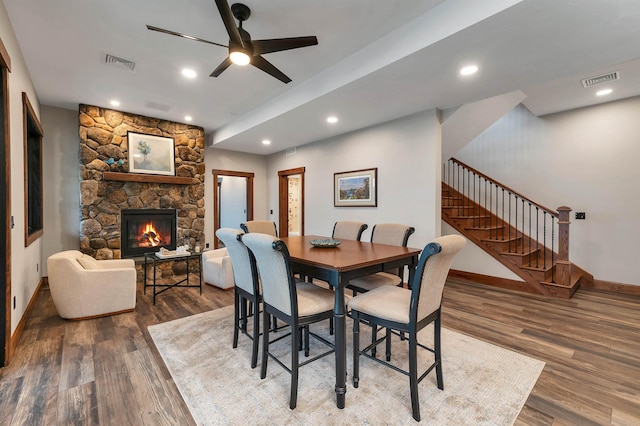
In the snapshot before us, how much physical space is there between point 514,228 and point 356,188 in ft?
9.47

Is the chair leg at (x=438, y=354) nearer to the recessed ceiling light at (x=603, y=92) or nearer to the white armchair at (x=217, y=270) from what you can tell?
the white armchair at (x=217, y=270)

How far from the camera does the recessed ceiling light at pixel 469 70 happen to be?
2.67 metres

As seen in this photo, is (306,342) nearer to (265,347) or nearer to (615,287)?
(265,347)

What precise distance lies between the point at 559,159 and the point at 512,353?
150 inches

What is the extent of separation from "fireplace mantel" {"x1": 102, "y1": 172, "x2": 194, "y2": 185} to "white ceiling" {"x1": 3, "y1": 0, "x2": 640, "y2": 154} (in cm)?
110

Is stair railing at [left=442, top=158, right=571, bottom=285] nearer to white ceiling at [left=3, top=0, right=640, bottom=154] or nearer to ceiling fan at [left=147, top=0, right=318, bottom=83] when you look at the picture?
white ceiling at [left=3, top=0, right=640, bottom=154]

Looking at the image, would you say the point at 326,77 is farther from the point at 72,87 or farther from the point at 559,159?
the point at 559,159

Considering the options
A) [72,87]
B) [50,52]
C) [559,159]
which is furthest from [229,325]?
[559,159]

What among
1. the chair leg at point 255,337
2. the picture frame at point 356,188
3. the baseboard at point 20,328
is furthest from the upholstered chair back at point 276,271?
the picture frame at point 356,188

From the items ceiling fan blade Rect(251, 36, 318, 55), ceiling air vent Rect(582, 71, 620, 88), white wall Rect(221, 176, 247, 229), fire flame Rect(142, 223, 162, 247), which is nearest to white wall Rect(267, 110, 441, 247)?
ceiling air vent Rect(582, 71, 620, 88)

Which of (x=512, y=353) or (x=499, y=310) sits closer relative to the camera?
(x=512, y=353)

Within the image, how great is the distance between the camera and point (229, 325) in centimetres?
287

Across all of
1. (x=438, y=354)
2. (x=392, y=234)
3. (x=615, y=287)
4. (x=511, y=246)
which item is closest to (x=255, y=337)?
(x=438, y=354)

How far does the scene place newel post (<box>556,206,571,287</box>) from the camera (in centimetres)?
374
